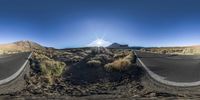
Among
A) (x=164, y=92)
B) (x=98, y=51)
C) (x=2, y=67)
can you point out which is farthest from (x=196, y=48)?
(x=2, y=67)

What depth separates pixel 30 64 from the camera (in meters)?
35.2

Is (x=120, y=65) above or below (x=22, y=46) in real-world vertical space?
below

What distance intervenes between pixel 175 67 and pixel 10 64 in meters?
12.8

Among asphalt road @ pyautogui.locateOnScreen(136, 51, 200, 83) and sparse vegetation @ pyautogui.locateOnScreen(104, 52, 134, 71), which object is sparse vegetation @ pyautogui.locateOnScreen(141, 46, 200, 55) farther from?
sparse vegetation @ pyautogui.locateOnScreen(104, 52, 134, 71)

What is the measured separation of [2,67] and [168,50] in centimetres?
1897

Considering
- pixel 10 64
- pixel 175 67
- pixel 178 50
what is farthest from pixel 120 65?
pixel 178 50

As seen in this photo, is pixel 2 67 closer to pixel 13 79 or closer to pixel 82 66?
pixel 13 79

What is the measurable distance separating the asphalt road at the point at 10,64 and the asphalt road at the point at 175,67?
9.99 meters

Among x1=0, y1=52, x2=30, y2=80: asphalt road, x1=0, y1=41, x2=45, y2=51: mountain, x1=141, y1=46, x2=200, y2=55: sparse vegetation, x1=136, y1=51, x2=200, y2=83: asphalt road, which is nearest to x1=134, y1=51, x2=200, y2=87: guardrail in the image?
x1=136, y1=51, x2=200, y2=83: asphalt road

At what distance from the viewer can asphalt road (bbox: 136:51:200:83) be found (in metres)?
29.5

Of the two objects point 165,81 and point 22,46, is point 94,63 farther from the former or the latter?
point 22,46

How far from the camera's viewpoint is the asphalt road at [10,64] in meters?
31.0

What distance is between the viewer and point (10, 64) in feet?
109

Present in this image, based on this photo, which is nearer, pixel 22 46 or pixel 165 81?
pixel 165 81
